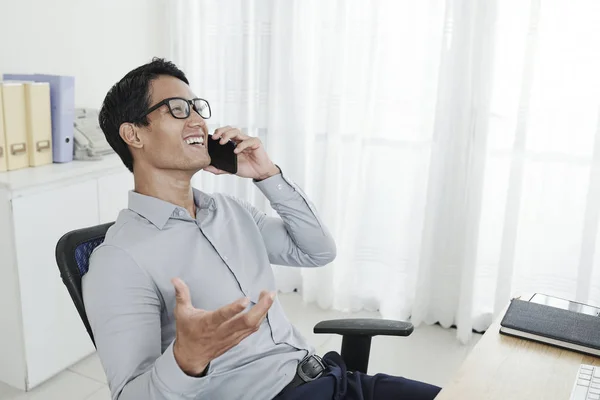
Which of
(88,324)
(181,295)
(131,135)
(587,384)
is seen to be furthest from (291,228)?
(587,384)

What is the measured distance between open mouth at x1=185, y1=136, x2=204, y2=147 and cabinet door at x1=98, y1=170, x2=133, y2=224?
117 centimetres

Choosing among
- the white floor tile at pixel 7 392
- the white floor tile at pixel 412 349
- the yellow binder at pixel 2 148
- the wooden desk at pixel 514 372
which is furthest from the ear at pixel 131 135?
the white floor tile at pixel 412 349

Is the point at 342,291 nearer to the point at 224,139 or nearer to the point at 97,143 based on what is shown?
the point at 97,143

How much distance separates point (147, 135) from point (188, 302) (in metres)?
0.61

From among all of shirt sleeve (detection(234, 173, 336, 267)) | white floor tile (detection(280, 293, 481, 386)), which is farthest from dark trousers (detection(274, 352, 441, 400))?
white floor tile (detection(280, 293, 481, 386))

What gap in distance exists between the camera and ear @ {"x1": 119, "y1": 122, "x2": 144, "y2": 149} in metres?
1.48

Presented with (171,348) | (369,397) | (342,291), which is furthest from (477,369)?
(342,291)

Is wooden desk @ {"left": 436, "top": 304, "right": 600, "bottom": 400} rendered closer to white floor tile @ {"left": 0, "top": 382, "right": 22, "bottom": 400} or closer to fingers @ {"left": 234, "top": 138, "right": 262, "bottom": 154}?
fingers @ {"left": 234, "top": 138, "right": 262, "bottom": 154}

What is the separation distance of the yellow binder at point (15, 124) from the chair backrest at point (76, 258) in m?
1.12

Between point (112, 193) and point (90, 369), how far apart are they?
0.76 meters

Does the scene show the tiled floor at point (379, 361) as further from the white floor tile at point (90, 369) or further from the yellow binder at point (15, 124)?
the yellow binder at point (15, 124)

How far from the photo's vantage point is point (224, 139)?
158 cm

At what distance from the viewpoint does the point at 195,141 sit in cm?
152

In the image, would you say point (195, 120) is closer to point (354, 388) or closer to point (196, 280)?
point (196, 280)
